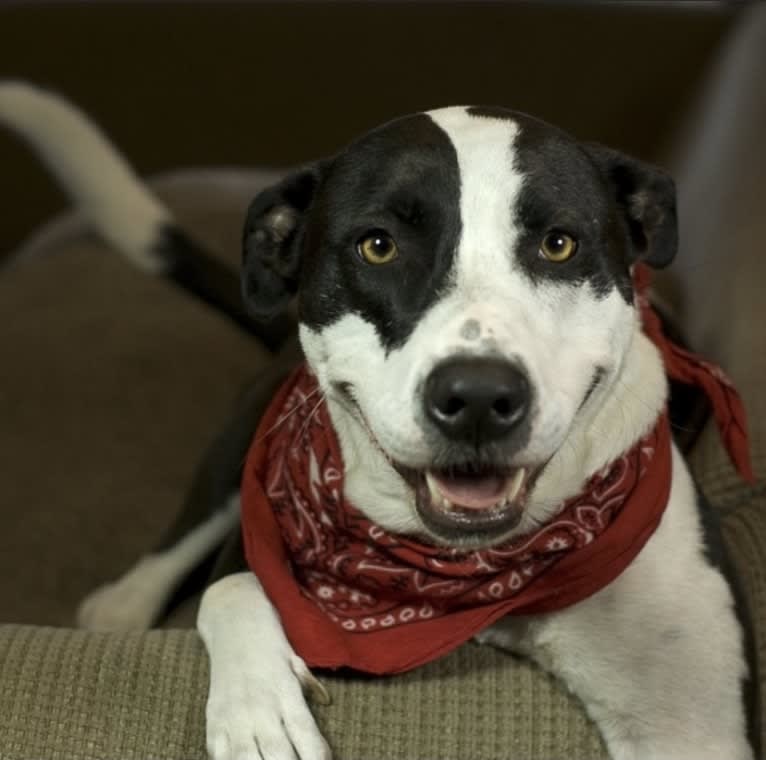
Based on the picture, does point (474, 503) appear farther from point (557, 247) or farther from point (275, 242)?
point (275, 242)

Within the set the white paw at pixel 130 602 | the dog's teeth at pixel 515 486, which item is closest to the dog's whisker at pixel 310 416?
the dog's teeth at pixel 515 486

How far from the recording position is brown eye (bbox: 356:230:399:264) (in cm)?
130

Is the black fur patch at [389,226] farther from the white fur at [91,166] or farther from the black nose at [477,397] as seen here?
the white fur at [91,166]

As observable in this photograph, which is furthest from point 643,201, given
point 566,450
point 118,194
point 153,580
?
point 118,194

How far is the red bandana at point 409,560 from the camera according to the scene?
136 centimetres

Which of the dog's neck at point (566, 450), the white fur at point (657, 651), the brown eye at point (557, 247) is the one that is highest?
the brown eye at point (557, 247)

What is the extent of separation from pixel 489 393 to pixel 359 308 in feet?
0.78

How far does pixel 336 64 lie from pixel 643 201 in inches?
84.6

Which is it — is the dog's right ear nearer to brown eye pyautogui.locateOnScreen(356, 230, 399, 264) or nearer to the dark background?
brown eye pyautogui.locateOnScreen(356, 230, 399, 264)

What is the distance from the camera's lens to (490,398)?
1121 mm

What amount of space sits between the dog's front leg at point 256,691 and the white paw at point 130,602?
497 mm

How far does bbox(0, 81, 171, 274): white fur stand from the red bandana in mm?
1042

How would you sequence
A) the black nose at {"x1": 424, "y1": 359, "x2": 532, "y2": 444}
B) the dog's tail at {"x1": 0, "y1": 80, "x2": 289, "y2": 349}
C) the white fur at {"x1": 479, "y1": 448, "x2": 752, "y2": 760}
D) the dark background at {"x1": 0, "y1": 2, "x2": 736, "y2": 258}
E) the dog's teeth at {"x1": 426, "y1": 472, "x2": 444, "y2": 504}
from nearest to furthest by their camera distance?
the black nose at {"x1": 424, "y1": 359, "x2": 532, "y2": 444} → the dog's teeth at {"x1": 426, "y1": 472, "x2": 444, "y2": 504} → the white fur at {"x1": 479, "y1": 448, "x2": 752, "y2": 760} → the dog's tail at {"x1": 0, "y1": 80, "x2": 289, "y2": 349} → the dark background at {"x1": 0, "y1": 2, "x2": 736, "y2": 258}

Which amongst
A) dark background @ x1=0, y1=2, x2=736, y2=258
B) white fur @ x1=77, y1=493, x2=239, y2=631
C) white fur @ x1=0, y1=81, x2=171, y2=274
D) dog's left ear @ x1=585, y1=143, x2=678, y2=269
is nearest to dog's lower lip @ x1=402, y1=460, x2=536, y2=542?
dog's left ear @ x1=585, y1=143, x2=678, y2=269
